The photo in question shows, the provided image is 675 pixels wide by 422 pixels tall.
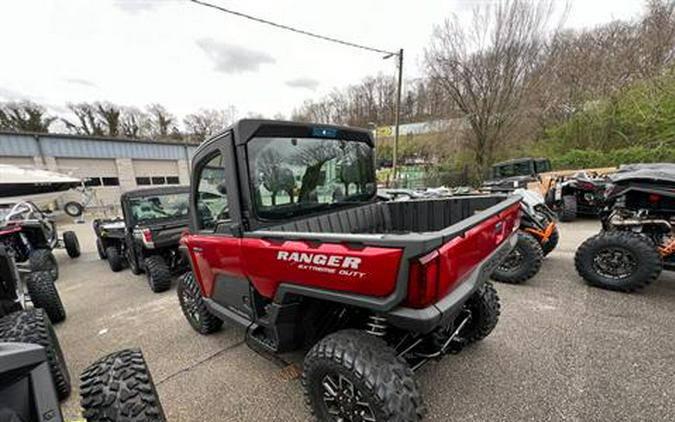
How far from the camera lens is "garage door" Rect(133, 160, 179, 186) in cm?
2010

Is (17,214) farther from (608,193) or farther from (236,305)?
(608,193)

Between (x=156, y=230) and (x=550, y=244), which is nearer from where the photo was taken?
(x=550, y=244)

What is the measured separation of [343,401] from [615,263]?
3.91 metres

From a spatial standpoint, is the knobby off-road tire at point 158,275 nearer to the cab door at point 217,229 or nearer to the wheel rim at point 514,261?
the cab door at point 217,229

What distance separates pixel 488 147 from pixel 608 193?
14.3 m

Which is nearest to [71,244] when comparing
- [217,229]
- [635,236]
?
[217,229]

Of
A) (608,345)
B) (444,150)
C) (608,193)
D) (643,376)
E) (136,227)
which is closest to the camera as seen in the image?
(643,376)

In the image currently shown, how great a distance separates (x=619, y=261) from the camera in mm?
3439

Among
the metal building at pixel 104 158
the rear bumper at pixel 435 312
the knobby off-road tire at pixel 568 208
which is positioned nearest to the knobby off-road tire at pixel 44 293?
the rear bumper at pixel 435 312

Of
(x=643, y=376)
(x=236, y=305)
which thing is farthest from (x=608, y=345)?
(x=236, y=305)

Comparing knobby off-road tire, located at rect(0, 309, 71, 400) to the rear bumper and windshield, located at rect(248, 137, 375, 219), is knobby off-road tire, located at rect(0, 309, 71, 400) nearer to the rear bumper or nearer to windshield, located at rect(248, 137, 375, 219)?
windshield, located at rect(248, 137, 375, 219)

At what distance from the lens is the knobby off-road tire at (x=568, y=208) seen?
7.41 m

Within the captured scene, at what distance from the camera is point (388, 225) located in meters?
3.03

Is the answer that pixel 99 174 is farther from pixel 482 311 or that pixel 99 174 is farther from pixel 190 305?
pixel 482 311
